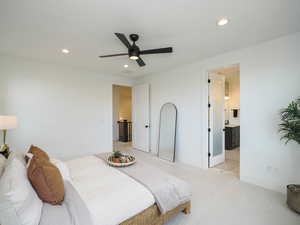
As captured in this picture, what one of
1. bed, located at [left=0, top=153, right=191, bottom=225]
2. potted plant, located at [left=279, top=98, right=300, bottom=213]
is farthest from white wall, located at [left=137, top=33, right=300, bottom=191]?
bed, located at [left=0, top=153, right=191, bottom=225]

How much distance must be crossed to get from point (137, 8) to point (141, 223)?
93.9 inches

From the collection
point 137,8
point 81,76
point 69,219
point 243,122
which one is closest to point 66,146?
point 81,76

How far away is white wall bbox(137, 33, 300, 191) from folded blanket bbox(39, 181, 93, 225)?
292 centimetres

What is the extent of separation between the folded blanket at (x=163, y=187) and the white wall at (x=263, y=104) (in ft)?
5.67

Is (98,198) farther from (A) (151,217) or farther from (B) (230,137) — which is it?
(B) (230,137)

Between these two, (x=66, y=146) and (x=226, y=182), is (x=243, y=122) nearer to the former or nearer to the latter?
(x=226, y=182)

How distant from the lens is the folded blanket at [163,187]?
167 centimetres

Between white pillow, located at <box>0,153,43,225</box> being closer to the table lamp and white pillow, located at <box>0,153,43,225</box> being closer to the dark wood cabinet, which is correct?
the table lamp

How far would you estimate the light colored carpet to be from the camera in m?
1.88

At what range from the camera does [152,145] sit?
4988mm

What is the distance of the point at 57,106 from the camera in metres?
3.88

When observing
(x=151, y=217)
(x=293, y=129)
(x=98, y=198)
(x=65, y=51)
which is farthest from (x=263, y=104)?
(x=65, y=51)

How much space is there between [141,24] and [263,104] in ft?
8.15

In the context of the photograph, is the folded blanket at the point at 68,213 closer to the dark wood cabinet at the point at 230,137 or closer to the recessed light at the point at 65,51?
the recessed light at the point at 65,51
